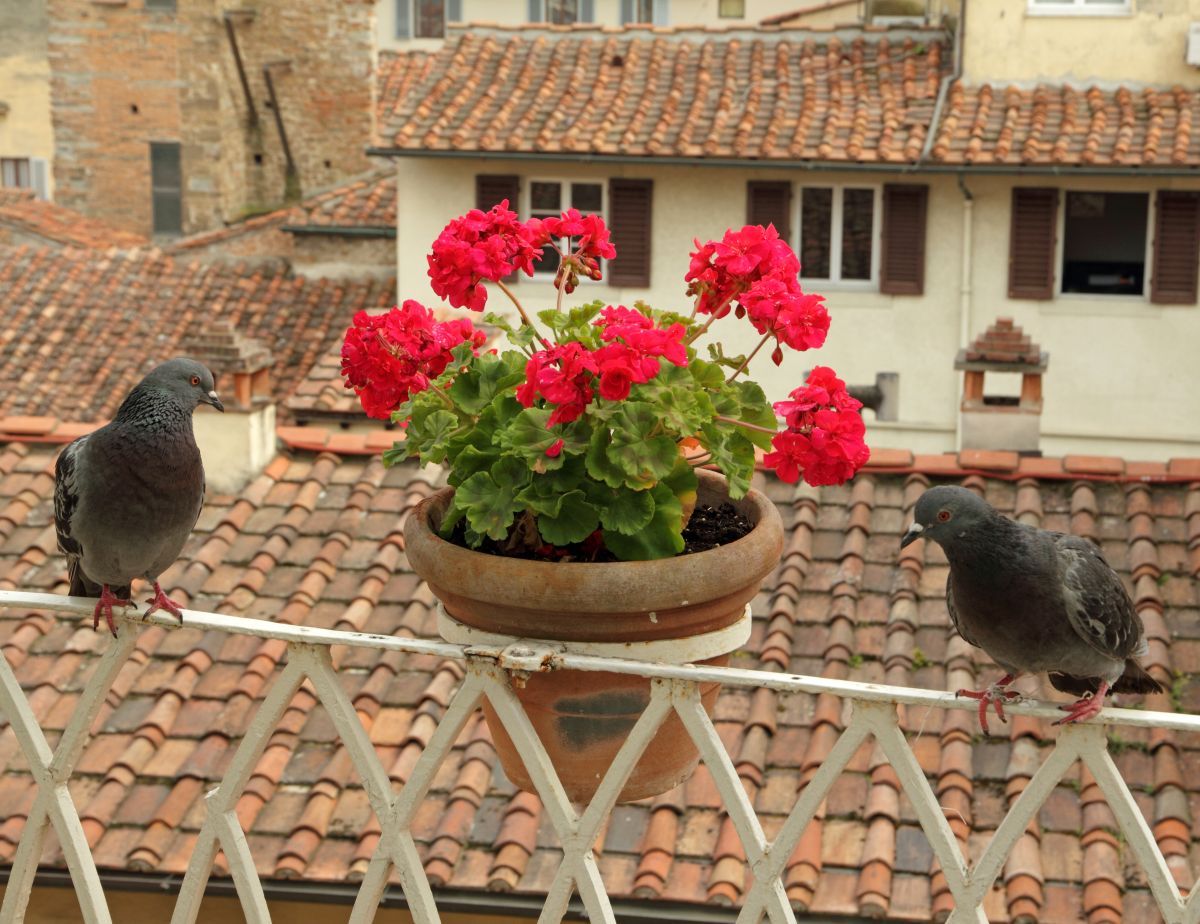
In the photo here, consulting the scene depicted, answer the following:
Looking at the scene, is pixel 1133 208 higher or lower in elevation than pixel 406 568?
higher

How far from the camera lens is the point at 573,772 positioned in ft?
9.96

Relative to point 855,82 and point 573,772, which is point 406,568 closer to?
point 573,772

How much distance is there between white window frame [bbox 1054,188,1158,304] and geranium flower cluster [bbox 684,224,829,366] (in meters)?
18.2

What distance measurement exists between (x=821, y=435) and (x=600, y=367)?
418 mm

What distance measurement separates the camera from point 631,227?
846 inches

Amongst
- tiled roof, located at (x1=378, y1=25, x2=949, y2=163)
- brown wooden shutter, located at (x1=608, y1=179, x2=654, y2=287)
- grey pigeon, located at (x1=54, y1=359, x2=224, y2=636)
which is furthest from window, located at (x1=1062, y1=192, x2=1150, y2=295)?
grey pigeon, located at (x1=54, y1=359, x2=224, y2=636)

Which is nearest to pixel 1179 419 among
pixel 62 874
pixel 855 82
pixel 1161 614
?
pixel 855 82

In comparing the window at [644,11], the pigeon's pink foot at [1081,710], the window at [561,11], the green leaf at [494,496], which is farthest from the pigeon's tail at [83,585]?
the window at [561,11]

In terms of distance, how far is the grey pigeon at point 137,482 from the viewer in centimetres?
369

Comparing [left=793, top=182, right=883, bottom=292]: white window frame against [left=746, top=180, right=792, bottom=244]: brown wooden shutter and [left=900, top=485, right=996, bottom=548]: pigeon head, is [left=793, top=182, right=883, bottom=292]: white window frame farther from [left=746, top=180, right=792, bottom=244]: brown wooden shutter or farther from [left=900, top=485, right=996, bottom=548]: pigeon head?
[left=900, top=485, right=996, bottom=548]: pigeon head

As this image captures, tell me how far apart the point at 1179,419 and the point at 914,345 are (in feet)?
10.5

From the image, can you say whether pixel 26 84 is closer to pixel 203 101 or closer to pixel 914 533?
pixel 203 101

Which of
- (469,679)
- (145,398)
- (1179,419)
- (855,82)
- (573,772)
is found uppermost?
(855,82)

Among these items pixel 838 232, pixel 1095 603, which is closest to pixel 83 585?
pixel 1095 603
